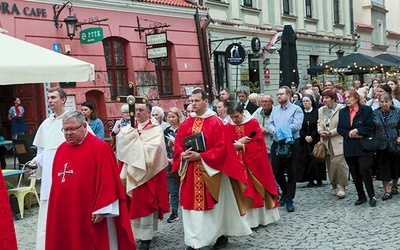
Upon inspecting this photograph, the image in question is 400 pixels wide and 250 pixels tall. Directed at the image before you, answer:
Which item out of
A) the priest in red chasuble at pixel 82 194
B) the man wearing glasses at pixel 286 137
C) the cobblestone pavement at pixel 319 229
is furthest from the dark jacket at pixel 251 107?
the priest in red chasuble at pixel 82 194

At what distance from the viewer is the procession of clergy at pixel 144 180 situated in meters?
5.63

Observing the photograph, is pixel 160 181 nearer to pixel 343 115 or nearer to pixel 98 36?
pixel 343 115

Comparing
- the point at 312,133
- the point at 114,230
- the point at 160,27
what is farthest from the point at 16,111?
the point at 114,230

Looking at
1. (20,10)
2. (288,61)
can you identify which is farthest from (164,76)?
(20,10)

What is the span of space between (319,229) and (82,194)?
3530mm

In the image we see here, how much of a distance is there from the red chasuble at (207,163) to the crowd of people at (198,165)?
0.01 metres

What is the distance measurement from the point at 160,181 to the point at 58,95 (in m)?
1.70

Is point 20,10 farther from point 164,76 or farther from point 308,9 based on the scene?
point 308,9

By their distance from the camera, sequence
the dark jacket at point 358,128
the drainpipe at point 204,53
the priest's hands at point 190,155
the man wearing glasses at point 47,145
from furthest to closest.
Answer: the drainpipe at point 204,53
the dark jacket at point 358,128
the priest's hands at point 190,155
the man wearing glasses at point 47,145

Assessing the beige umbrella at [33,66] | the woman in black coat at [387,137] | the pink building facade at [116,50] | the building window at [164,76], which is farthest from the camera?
the building window at [164,76]

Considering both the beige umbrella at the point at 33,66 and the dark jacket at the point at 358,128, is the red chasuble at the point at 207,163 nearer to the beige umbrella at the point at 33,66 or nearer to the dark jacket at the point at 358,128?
the beige umbrella at the point at 33,66

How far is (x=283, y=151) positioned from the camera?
30.3ft

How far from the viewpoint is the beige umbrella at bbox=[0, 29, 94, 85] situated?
23.6ft

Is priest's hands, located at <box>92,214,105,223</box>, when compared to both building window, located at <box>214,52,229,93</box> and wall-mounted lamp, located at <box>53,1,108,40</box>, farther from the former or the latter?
building window, located at <box>214,52,229,93</box>
